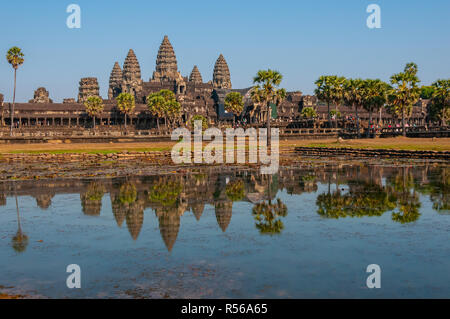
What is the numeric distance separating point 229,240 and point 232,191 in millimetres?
11360

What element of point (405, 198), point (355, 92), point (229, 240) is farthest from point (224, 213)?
point (355, 92)

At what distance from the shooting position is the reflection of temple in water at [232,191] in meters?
20.3

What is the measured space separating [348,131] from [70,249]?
88769 millimetres

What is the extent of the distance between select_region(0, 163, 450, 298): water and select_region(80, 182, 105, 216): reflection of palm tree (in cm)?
6

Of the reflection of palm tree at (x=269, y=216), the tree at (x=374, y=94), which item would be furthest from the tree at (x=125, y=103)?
the reflection of palm tree at (x=269, y=216)

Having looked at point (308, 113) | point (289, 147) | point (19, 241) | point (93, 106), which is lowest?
point (19, 241)

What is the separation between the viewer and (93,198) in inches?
993

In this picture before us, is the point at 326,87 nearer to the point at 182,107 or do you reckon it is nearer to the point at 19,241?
the point at 182,107

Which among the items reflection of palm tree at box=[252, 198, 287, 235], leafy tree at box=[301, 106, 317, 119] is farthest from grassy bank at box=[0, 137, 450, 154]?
leafy tree at box=[301, 106, 317, 119]

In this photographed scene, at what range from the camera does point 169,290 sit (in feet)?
37.2

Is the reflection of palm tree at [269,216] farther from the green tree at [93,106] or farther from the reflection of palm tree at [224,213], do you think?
the green tree at [93,106]

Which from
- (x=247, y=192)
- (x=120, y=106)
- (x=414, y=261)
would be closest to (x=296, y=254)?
(x=414, y=261)

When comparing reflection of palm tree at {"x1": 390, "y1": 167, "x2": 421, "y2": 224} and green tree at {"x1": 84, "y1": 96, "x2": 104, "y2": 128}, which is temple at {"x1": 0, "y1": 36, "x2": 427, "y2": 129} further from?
reflection of palm tree at {"x1": 390, "y1": 167, "x2": 421, "y2": 224}
